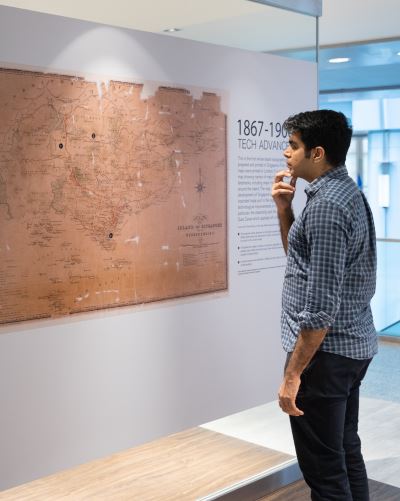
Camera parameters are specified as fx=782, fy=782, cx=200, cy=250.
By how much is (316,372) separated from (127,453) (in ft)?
6.02

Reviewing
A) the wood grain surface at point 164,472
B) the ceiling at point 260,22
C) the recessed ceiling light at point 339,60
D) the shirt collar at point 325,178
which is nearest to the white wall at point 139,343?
the ceiling at point 260,22

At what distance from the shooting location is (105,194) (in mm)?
2951

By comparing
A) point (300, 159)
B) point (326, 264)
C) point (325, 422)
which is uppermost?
point (300, 159)

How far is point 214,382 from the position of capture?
11.6 feet

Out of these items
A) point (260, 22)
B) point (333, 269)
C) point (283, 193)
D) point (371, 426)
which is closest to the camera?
point (333, 269)

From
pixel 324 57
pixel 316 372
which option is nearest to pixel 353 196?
pixel 316 372

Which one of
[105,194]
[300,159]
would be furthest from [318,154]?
[105,194]

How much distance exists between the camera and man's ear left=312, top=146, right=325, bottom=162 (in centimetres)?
257

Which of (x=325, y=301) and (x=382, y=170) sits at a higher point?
(x=382, y=170)

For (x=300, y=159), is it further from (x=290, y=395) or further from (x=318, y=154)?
(x=290, y=395)

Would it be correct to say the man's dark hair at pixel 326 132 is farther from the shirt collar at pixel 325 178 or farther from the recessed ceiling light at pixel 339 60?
the recessed ceiling light at pixel 339 60

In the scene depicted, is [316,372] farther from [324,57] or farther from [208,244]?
[324,57]

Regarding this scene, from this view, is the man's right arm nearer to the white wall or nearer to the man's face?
the man's face

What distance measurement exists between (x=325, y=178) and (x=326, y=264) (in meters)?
0.33
